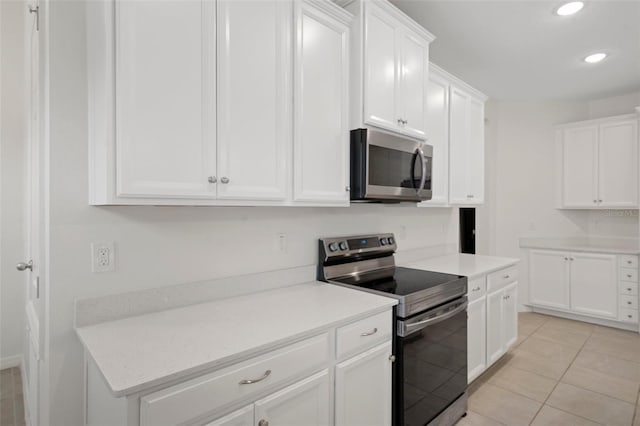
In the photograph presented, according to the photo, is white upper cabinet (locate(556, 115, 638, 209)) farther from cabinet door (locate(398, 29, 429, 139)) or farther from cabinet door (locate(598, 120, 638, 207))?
cabinet door (locate(398, 29, 429, 139))

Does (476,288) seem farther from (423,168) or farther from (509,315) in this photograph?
(423,168)

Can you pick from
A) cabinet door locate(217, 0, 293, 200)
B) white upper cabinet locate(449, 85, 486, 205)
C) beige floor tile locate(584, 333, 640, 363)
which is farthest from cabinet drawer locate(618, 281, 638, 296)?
cabinet door locate(217, 0, 293, 200)

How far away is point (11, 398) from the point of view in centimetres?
255

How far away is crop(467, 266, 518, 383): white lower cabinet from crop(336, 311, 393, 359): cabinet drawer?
958 mm

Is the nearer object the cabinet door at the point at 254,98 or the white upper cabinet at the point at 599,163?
the cabinet door at the point at 254,98

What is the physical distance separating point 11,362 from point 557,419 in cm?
433

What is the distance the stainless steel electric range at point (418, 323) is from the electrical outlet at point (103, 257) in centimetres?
116

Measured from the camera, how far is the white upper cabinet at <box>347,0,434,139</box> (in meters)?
2.01

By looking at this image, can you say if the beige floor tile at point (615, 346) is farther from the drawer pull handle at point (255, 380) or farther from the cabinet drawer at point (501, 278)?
the drawer pull handle at point (255, 380)

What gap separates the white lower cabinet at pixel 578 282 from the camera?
12.9 ft

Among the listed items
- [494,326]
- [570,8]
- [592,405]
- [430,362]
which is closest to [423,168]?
[430,362]

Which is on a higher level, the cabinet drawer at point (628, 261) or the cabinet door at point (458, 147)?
the cabinet door at point (458, 147)

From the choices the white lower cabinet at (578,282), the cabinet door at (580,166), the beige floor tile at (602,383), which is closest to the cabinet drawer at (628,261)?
the white lower cabinet at (578,282)

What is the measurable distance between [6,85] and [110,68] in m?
2.66
